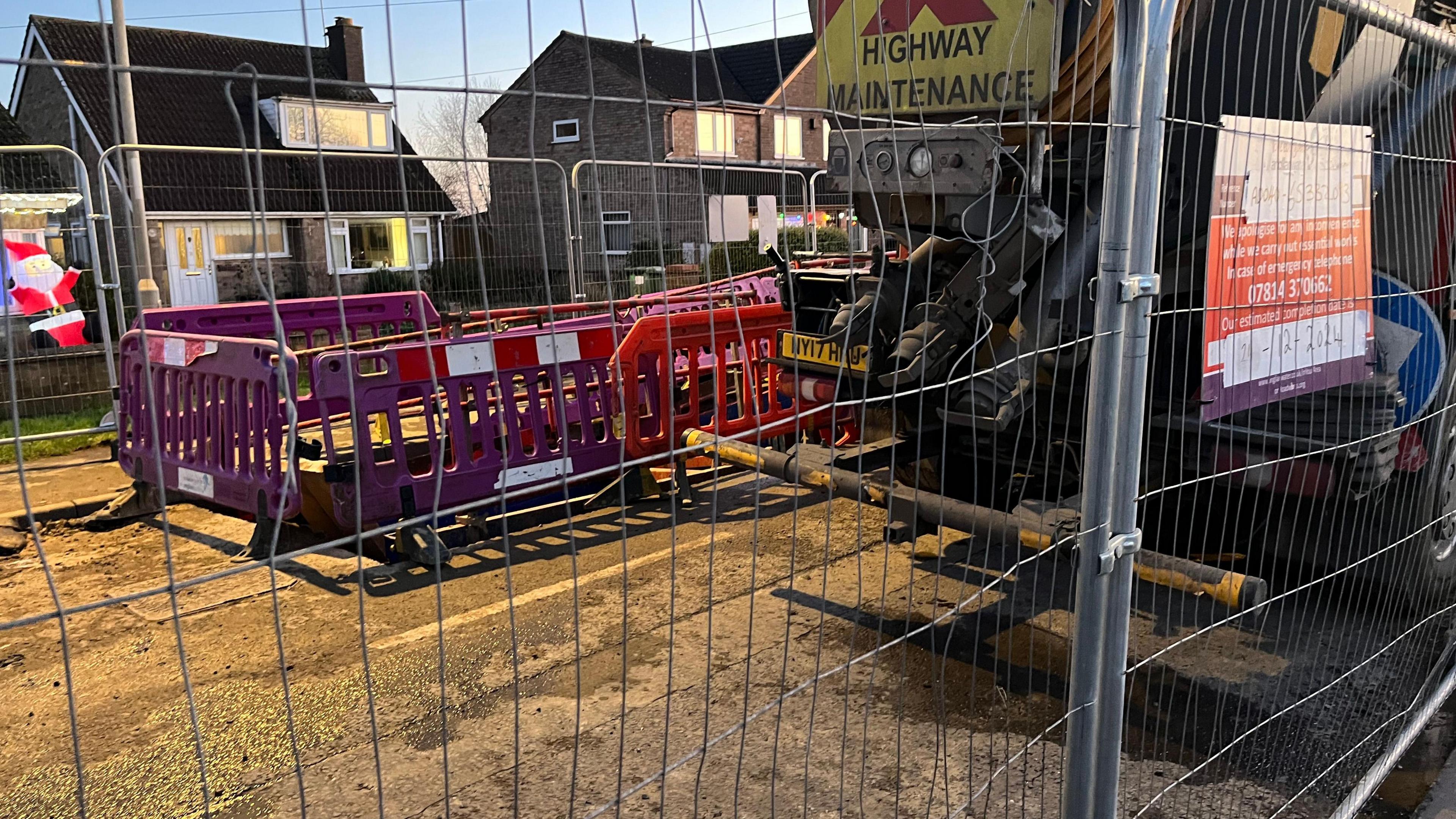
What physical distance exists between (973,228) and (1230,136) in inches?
81.2

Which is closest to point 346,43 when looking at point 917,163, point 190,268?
point 917,163

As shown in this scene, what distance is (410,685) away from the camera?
14.8ft

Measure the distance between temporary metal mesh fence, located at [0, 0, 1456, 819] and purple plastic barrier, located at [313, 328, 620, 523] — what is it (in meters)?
0.04

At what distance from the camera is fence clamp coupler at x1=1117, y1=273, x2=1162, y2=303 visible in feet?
7.59

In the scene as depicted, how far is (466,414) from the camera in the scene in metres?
6.62

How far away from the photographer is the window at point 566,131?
3.03m

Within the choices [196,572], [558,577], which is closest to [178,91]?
[196,572]

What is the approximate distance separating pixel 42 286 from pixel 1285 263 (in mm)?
6221

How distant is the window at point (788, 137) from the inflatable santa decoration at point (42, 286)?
3.96 m

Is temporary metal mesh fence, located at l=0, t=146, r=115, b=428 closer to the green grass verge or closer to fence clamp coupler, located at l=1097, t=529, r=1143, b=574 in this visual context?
the green grass verge

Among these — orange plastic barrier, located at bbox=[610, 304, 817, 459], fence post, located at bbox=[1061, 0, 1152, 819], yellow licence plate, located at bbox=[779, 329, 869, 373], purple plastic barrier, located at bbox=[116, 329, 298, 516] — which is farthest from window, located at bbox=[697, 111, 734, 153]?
orange plastic barrier, located at bbox=[610, 304, 817, 459]

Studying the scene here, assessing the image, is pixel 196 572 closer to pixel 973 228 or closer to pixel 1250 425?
pixel 973 228

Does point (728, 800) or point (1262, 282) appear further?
point (728, 800)

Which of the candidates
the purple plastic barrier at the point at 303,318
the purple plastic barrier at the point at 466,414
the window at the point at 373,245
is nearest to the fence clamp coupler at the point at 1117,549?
the window at the point at 373,245
